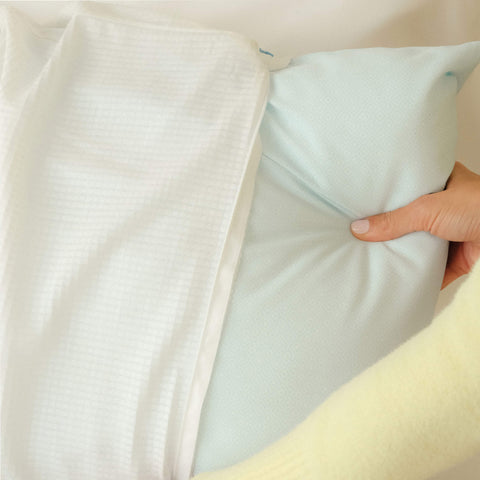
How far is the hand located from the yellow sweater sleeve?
0.17m

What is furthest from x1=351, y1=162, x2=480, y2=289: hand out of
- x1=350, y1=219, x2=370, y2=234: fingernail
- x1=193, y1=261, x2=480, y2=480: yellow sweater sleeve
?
x1=193, y1=261, x2=480, y2=480: yellow sweater sleeve

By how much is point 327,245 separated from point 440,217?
137 mm

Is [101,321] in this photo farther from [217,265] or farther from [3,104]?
[3,104]

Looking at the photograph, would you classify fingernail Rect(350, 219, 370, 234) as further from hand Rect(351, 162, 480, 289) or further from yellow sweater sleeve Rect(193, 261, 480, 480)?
yellow sweater sleeve Rect(193, 261, 480, 480)

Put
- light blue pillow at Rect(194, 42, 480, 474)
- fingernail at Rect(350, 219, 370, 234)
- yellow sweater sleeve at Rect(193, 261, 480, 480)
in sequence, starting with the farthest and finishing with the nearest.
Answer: fingernail at Rect(350, 219, 370, 234) < light blue pillow at Rect(194, 42, 480, 474) < yellow sweater sleeve at Rect(193, 261, 480, 480)

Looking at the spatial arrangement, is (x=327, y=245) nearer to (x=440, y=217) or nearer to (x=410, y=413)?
(x=440, y=217)

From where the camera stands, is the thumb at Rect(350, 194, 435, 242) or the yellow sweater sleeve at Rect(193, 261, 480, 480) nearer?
the yellow sweater sleeve at Rect(193, 261, 480, 480)

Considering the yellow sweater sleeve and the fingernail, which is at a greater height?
the fingernail

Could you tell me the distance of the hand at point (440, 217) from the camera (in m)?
0.69

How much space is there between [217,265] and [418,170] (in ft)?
0.86

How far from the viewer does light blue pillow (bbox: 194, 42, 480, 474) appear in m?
0.61

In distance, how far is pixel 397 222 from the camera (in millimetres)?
694

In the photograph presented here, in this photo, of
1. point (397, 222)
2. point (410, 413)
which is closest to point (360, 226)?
point (397, 222)

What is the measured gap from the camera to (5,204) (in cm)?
59
